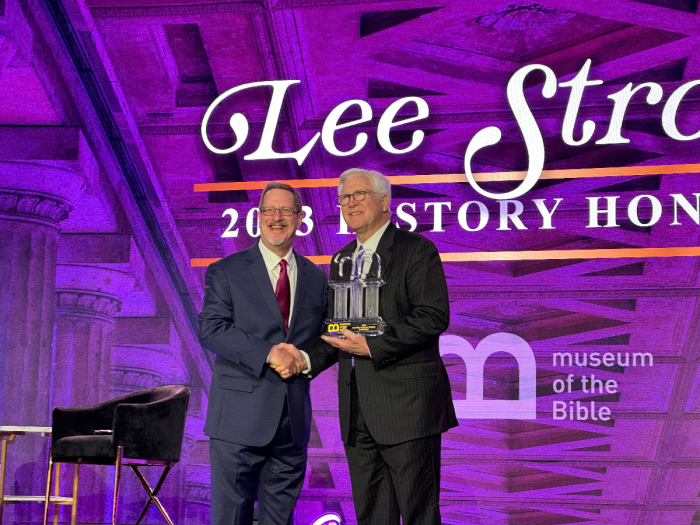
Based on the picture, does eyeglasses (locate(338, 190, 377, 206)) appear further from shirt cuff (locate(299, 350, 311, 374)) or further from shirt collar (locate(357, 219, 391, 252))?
shirt cuff (locate(299, 350, 311, 374))

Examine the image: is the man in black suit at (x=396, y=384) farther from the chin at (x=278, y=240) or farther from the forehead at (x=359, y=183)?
the chin at (x=278, y=240)

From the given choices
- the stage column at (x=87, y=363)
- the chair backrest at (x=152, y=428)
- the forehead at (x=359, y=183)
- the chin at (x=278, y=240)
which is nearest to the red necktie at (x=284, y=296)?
the chin at (x=278, y=240)

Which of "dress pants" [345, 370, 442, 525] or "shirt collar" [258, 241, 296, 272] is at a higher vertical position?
"shirt collar" [258, 241, 296, 272]

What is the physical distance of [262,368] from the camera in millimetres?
3158

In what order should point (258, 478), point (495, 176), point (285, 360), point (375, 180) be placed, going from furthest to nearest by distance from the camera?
point (495, 176)
point (258, 478)
point (375, 180)
point (285, 360)

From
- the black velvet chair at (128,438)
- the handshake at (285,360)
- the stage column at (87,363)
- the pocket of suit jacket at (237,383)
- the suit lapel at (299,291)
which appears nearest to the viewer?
the handshake at (285,360)

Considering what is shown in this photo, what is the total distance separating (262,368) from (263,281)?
0.39m

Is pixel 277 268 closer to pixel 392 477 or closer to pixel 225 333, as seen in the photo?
pixel 225 333

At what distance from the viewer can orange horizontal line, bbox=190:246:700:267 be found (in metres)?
4.86

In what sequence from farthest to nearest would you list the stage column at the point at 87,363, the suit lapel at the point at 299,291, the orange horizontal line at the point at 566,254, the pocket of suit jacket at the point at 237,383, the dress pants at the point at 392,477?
the stage column at the point at 87,363
the orange horizontal line at the point at 566,254
the suit lapel at the point at 299,291
the pocket of suit jacket at the point at 237,383
the dress pants at the point at 392,477

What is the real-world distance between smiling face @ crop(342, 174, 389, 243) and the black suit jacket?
0.32ft

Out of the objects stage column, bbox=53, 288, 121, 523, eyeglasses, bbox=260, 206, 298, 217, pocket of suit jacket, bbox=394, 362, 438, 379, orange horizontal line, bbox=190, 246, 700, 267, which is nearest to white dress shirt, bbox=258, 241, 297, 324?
eyeglasses, bbox=260, 206, 298, 217

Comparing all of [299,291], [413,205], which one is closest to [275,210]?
[299,291]

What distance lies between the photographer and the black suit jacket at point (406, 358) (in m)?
2.98
